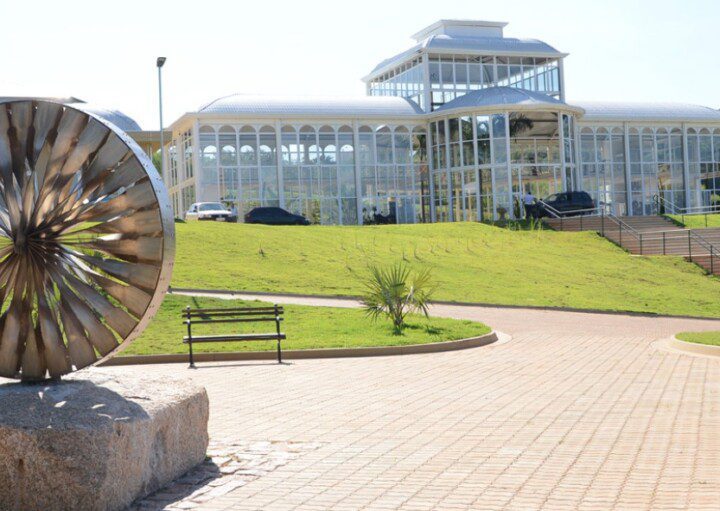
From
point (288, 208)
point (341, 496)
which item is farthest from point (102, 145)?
point (288, 208)

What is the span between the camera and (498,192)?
176 feet

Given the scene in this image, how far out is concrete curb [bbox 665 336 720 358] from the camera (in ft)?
52.3

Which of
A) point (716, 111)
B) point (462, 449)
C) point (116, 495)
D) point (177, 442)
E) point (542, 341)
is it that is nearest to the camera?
point (116, 495)

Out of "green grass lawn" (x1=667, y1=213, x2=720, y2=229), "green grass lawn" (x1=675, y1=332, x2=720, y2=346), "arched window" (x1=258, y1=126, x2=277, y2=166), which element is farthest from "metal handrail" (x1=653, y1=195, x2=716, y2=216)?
"green grass lawn" (x1=675, y1=332, x2=720, y2=346)

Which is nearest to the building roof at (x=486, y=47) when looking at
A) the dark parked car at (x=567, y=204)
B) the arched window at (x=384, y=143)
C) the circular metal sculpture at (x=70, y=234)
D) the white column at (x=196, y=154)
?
the arched window at (x=384, y=143)

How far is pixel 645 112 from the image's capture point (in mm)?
61344

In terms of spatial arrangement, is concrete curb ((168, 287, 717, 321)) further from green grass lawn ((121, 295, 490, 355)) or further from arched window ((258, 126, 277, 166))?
arched window ((258, 126, 277, 166))

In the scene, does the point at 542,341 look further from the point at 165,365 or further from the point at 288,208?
the point at 288,208

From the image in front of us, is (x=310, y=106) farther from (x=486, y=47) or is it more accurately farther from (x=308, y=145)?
(x=486, y=47)

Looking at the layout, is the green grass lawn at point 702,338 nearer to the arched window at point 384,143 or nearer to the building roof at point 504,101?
the building roof at point 504,101

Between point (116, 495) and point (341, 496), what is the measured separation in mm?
1502

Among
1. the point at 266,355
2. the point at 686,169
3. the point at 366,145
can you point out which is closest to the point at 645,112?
the point at 686,169

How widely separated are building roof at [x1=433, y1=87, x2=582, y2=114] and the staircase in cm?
909

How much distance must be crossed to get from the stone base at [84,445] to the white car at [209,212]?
40.8 m
